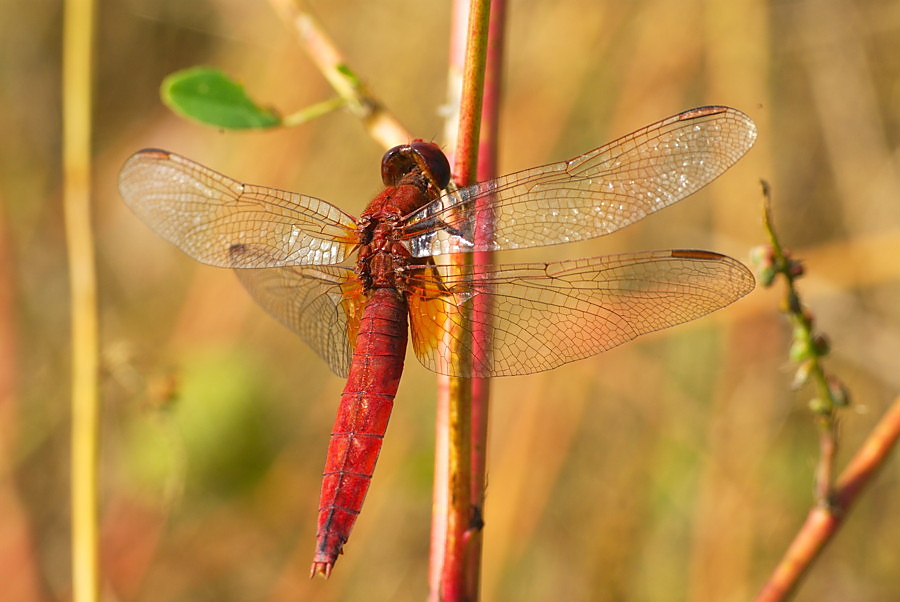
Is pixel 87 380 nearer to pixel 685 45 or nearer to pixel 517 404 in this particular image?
pixel 517 404

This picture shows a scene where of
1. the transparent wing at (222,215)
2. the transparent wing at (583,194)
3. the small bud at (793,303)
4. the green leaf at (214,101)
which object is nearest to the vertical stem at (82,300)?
the transparent wing at (222,215)

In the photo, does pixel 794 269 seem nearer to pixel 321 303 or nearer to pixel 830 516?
pixel 830 516

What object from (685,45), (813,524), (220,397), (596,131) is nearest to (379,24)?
(596,131)

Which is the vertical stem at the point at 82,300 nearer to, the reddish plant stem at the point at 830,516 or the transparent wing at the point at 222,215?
the transparent wing at the point at 222,215

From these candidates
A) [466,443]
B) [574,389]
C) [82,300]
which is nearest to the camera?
[466,443]

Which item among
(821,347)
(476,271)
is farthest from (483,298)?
(821,347)
